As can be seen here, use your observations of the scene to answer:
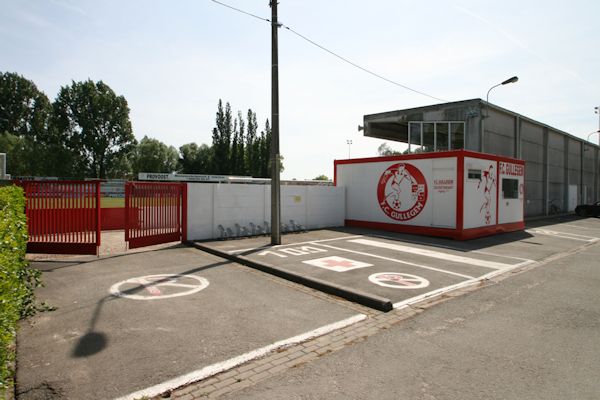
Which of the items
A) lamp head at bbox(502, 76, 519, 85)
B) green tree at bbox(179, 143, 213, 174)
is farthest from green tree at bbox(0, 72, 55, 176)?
lamp head at bbox(502, 76, 519, 85)

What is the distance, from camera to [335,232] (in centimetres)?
1466

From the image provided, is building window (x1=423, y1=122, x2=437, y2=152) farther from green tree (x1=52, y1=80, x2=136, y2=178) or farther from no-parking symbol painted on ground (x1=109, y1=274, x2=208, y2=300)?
green tree (x1=52, y1=80, x2=136, y2=178)

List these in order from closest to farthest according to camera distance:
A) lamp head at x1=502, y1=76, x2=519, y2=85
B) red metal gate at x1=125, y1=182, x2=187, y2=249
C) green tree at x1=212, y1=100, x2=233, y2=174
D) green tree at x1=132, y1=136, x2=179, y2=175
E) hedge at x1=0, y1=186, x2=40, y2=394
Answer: hedge at x1=0, y1=186, x2=40, y2=394 < red metal gate at x1=125, y1=182, x2=187, y2=249 < lamp head at x1=502, y1=76, x2=519, y2=85 < green tree at x1=212, y1=100, x2=233, y2=174 < green tree at x1=132, y1=136, x2=179, y2=175

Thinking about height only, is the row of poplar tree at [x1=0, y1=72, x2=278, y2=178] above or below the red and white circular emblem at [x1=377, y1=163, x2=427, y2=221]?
above

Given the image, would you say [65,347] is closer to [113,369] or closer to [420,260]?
[113,369]

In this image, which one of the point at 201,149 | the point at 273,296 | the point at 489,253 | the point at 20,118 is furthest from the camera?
the point at 201,149

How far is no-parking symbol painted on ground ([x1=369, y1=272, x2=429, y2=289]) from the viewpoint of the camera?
6.61 metres

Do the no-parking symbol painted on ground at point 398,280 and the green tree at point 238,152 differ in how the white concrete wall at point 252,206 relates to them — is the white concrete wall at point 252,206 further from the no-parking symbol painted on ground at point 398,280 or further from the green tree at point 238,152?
the green tree at point 238,152

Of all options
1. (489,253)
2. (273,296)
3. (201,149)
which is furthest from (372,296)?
(201,149)

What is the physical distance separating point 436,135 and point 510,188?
635 centimetres

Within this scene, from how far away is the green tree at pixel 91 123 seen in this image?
5791 centimetres

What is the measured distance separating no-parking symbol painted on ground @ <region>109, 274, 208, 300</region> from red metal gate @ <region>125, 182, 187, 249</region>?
11.3ft

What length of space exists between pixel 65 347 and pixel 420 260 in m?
7.62

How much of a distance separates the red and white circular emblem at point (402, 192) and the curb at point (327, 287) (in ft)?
27.9
